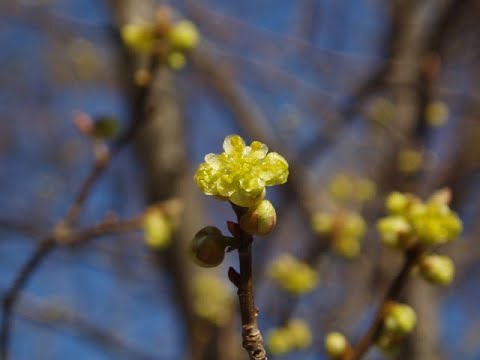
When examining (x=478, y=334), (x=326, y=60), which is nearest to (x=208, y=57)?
(x=326, y=60)

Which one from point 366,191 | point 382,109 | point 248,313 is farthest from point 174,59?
point 366,191

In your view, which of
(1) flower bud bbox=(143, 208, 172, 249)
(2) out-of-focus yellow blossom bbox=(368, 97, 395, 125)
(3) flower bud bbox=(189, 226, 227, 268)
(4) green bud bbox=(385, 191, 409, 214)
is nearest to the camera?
(3) flower bud bbox=(189, 226, 227, 268)

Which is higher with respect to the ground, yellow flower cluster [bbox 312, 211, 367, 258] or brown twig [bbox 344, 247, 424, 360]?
yellow flower cluster [bbox 312, 211, 367, 258]

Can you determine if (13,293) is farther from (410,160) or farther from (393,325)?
Result: (410,160)

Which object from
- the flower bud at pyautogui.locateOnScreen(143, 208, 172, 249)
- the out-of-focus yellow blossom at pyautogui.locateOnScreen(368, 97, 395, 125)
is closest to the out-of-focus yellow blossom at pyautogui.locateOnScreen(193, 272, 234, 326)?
the flower bud at pyautogui.locateOnScreen(143, 208, 172, 249)

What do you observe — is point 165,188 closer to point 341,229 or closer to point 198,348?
point 198,348

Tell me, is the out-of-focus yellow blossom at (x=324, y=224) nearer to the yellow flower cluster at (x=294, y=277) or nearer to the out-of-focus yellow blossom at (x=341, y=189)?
the yellow flower cluster at (x=294, y=277)

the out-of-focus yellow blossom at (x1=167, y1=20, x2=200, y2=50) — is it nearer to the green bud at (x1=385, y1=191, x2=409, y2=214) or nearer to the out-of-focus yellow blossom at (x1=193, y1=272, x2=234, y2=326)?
the green bud at (x1=385, y1=191, x2=409, y2=214)
